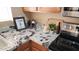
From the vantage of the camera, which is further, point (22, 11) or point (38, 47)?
point (22, 11)

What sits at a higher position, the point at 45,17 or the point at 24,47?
the point at 45,17

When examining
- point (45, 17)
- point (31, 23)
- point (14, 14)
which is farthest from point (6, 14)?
point (45, 17)

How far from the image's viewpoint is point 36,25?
2.09 meters

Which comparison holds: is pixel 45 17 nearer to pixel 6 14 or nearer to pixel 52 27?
pixel 52 27

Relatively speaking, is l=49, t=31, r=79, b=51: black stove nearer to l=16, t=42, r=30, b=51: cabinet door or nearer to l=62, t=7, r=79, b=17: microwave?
l=62, t=7, r=79, b=17: microwave

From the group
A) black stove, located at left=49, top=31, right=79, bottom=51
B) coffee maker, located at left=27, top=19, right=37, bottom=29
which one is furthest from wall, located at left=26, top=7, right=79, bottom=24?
black stove, located at left=49, top=31, right=79, bottom=51

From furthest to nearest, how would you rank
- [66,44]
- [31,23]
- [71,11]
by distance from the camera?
[31,23]
[71,11]
[66,44]

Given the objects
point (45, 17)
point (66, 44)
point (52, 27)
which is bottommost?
point (66, 44)

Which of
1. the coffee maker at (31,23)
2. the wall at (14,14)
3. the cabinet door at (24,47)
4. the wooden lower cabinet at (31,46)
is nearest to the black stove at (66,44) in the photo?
the wooden lower cabinet at (31,46)

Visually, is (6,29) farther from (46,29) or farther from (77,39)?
(77,39)

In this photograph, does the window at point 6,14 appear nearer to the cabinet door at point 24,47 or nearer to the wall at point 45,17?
the wall at point 45,17

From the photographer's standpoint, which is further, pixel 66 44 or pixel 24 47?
pixel 24 47

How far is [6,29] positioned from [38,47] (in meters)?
0.86
